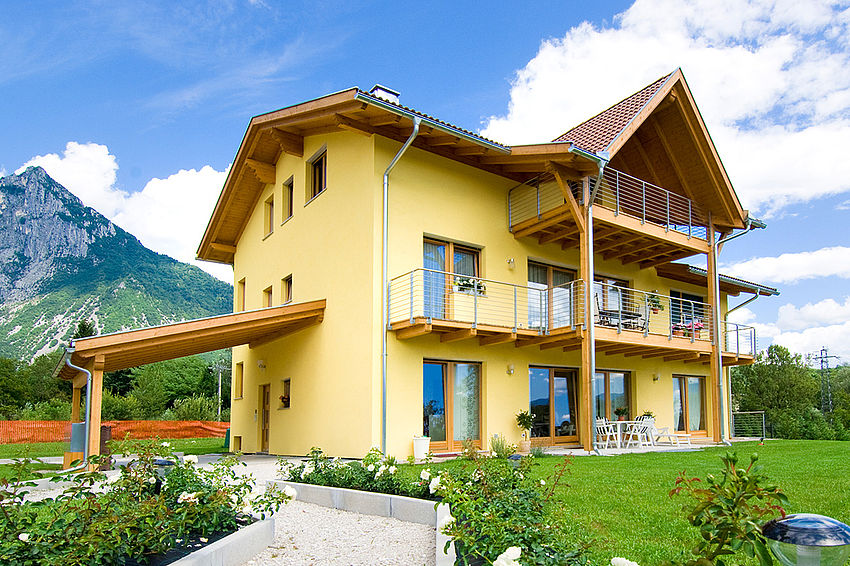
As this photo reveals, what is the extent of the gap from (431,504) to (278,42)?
92.8ft

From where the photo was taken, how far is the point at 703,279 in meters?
20.9

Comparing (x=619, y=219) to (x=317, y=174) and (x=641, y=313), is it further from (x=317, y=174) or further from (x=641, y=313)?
(x=317, y=174)

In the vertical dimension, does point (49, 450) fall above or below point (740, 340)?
below

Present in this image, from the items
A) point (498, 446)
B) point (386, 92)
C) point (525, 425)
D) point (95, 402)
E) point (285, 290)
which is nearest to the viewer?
point (95, 402)

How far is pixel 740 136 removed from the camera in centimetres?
2173

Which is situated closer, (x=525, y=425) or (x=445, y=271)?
(x=445, y=271)

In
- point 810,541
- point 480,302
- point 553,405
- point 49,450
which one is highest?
point 480,302

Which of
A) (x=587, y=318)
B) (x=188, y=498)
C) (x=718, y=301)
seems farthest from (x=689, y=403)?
(x=188, y=498)

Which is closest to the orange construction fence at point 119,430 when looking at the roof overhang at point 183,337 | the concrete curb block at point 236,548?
the roof overhang at point 183,337

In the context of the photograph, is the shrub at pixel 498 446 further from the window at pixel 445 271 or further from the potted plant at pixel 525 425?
the window at pixel 445 271

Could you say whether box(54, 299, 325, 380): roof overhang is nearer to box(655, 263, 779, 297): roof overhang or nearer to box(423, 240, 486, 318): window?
box(423, 240, 486, 318): window

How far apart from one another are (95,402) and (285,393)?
5.65 metres

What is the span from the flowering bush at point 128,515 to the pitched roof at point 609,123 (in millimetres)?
10216

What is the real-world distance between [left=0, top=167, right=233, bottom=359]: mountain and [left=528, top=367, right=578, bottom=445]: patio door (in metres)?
53.7
